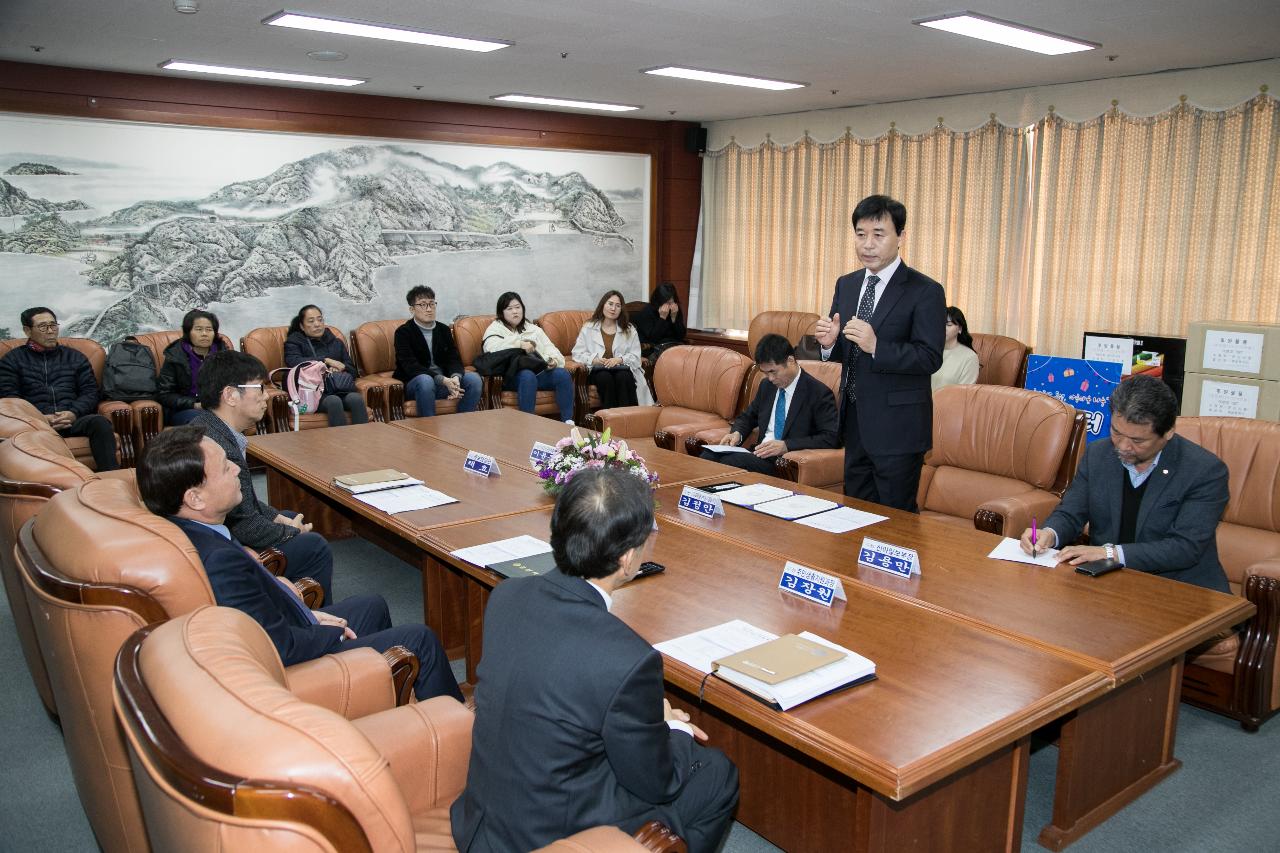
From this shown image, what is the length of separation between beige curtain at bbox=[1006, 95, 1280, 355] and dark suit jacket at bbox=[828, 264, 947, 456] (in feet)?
12.6

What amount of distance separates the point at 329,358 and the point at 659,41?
11.3 ft

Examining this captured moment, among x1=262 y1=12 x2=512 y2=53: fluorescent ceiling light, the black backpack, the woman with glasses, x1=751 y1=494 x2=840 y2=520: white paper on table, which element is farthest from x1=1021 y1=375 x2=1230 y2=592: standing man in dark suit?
the black backpack

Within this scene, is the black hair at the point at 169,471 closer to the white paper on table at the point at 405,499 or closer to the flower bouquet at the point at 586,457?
the white paper on table at the point at 405,499

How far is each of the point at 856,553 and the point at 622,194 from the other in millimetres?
7221

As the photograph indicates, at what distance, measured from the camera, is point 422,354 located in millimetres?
7695

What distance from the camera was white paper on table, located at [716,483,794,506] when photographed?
365 centimetres

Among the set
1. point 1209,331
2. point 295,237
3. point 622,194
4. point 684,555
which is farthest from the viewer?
point 622,194

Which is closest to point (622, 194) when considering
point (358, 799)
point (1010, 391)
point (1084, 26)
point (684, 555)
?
point (1084, 26)

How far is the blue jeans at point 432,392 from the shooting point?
290 inches

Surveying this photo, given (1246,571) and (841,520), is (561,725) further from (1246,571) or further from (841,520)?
(1246,571)

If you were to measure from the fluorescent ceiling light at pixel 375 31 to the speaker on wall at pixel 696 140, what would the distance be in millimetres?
4303

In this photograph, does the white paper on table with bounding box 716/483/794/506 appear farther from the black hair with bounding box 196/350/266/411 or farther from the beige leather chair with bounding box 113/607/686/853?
the beige leather chair with bounding box 113/607/686/853

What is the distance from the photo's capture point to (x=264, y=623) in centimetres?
244

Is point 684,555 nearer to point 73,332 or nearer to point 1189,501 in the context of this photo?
point 1189,501
